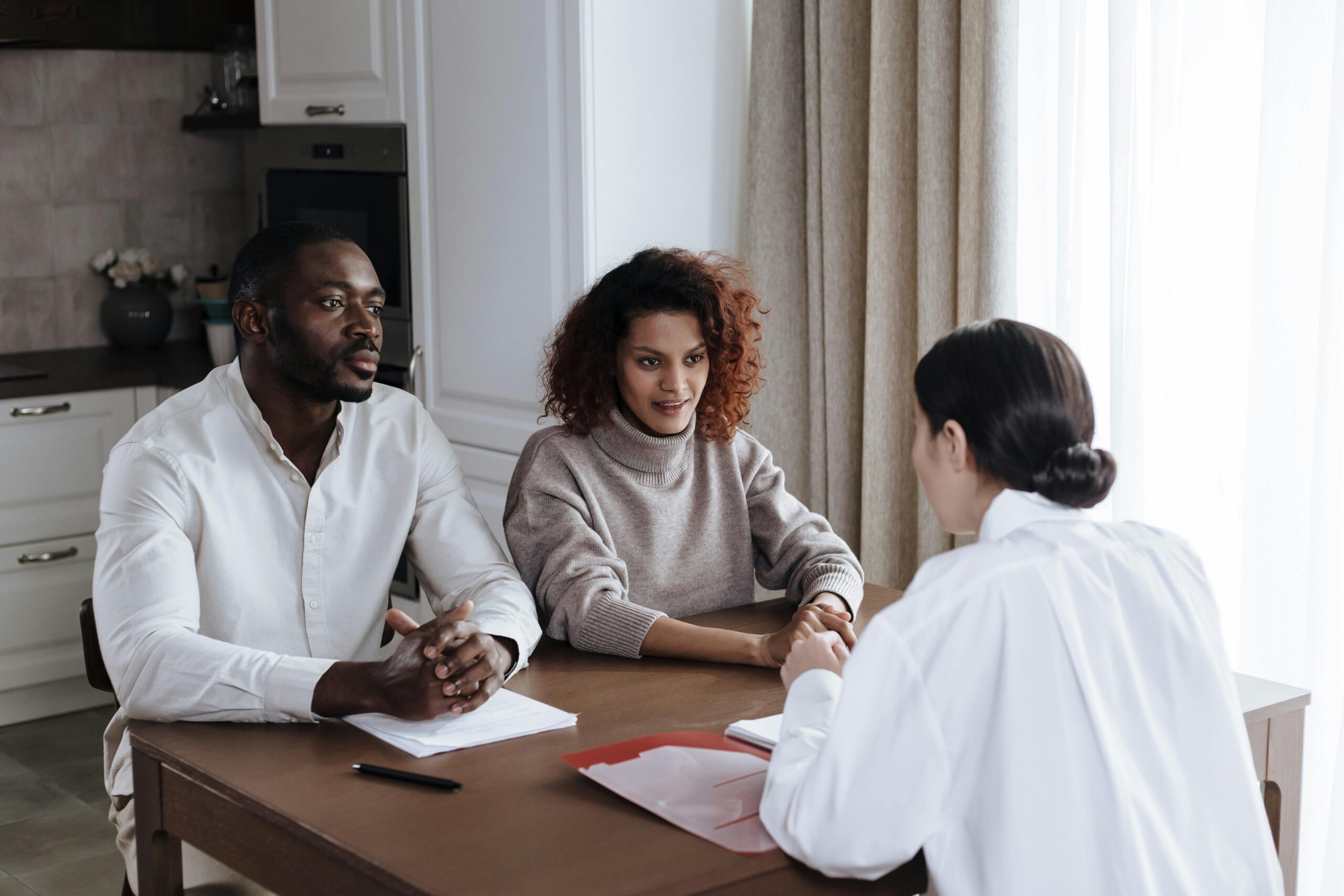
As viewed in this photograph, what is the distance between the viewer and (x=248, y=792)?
1.32 meters

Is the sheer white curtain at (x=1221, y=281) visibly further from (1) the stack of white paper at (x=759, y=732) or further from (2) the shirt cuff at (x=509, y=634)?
(2) the shirt cuff at (x=509, y=634)

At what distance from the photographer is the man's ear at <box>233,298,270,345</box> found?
183cm

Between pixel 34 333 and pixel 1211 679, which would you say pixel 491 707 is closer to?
pixel 1211 679

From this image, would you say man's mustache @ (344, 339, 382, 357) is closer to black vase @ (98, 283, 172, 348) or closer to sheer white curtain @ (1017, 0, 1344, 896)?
sheer white curtain @ (1017, 0, 1344, 896)

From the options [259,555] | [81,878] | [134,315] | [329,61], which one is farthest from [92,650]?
[134,315]

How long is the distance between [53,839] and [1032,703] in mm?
2470

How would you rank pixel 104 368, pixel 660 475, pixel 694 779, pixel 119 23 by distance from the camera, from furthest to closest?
pixel 119 23, pixel 104 368, pixel 660 475, pixel 694 779

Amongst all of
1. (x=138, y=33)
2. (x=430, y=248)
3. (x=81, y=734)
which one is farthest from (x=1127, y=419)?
(x=138, y=33)

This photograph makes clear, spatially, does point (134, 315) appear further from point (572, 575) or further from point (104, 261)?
point (572, 575)

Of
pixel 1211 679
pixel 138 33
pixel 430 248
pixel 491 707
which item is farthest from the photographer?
pixel 138 33

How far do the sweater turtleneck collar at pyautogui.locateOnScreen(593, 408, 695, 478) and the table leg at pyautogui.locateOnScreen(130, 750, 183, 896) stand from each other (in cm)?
78

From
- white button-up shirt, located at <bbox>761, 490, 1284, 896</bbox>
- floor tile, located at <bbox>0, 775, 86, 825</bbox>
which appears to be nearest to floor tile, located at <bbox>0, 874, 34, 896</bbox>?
floor tile, located at <bbox>0, 775, 86, 825</bbox>

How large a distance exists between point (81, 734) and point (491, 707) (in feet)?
8.03

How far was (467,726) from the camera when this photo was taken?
1.48 meters
